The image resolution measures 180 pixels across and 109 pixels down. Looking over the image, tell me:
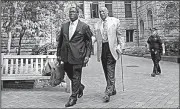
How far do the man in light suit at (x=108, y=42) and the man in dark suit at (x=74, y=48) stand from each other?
43 cm

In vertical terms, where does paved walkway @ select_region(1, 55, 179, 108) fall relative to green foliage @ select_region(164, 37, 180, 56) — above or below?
below

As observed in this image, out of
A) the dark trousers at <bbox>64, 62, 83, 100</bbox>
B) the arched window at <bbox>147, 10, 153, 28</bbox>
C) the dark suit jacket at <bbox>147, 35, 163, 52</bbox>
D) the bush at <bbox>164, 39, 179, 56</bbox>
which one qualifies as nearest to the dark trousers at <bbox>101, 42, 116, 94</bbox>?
the dark trousers at <bbox>64, 62, 83, 100</bbox>

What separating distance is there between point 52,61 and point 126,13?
97.9 feet

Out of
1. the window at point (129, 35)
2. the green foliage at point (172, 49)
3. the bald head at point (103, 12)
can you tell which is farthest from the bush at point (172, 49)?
the bald head at point (103, 12)

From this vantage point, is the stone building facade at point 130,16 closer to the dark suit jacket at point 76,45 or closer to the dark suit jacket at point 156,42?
the dark suit jacket at point 156,42

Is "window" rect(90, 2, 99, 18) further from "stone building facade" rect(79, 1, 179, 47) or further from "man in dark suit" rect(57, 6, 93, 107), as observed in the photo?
"man in dark suit" rect(57, 6, 93, 107)

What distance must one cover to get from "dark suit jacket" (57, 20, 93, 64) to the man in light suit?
1.42 feet

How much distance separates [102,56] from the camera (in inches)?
230

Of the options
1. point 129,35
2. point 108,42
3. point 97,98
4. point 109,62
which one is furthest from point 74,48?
point 129,35

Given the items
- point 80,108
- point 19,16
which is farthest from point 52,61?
point 19,16

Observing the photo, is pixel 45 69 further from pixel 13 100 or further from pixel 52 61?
pixel 13 100

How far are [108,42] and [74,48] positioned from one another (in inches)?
37.3

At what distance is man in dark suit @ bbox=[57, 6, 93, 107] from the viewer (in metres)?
5.21

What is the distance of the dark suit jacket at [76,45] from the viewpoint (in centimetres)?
521
